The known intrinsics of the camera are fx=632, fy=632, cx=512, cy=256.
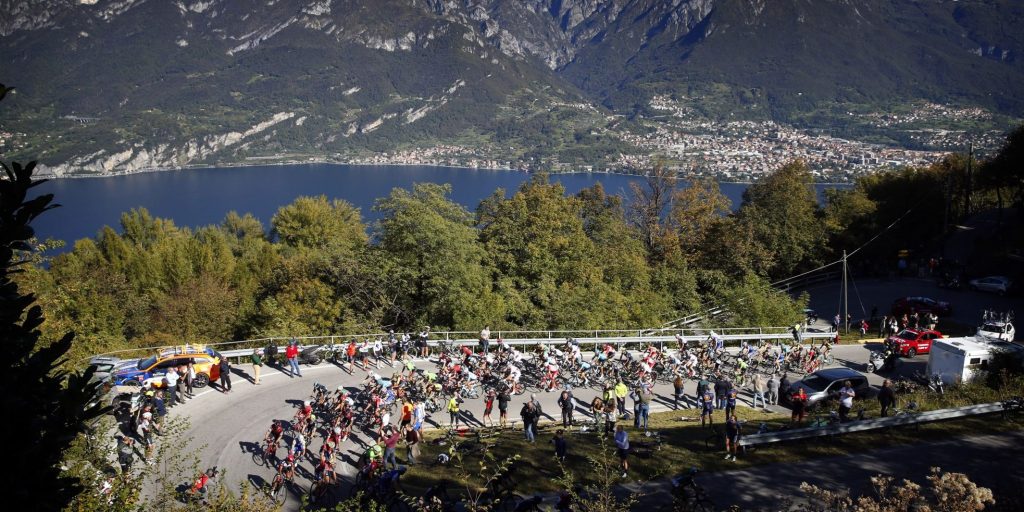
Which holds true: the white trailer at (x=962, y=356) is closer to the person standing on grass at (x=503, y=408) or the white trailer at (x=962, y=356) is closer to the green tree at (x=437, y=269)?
the person standing on grass at (x=503, y=408)

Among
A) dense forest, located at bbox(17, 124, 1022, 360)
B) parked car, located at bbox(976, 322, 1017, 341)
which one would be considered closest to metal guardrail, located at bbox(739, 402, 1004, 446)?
parked car, located at bbox(976, 322, 1017, 341)

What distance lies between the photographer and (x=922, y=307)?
1174 inches

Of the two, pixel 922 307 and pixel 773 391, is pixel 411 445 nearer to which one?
pixel 773 391

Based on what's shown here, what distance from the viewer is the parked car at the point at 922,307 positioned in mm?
29672

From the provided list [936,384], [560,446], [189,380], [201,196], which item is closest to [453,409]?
[560,446]

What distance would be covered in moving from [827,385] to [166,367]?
748 inches

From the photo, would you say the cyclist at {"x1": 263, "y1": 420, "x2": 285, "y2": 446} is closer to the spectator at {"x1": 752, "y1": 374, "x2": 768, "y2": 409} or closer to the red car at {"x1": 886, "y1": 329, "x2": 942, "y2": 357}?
the spectator at {"x1": 752, "y1": 374, "x2": 768, "y2": 409}

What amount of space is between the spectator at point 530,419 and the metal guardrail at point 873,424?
14.8 ft

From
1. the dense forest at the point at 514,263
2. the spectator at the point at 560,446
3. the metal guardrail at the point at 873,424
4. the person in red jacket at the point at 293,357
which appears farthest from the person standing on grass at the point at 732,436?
the dense forest at the point at 514,263

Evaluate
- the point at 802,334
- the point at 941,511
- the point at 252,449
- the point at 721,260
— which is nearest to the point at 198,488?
the point at 252,449

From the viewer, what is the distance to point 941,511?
24.8 feet

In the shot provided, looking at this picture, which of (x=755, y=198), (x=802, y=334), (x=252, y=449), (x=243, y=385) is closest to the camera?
(x=252, y=449)

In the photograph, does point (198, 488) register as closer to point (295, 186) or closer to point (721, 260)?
point (721, 260)

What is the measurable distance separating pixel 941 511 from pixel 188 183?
8533 inches
